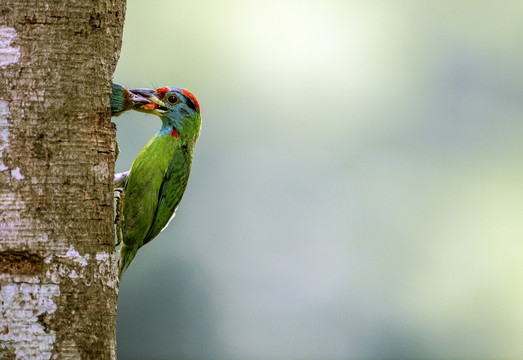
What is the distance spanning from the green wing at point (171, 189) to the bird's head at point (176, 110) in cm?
13

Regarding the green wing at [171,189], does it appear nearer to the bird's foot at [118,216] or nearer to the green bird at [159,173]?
the green bird at [159,173]

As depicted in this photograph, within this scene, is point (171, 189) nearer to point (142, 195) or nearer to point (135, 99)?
point (142, 195)

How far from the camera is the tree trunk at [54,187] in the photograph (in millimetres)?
3182

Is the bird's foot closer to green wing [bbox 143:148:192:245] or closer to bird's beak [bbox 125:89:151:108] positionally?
green wing [bbox 143:148:192:245]

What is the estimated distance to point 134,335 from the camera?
1084 centimetres

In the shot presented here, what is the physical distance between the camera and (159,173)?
4.89 metres

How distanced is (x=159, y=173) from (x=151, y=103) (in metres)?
0.42

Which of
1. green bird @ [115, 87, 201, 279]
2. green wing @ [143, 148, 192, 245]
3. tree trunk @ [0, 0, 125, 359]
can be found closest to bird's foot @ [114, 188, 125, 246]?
green bird @ [115, 87, 201, 279]

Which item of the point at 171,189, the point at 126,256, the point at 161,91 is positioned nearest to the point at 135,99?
the point at 161,91

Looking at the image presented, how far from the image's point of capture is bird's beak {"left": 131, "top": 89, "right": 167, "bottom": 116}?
4.79 meters

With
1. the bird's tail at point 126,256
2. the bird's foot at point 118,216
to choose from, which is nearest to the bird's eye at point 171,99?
the bird's foot at point 118,216

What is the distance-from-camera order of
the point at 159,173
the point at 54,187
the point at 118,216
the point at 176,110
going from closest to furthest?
1. the point at 54,187
2. the point at 118,216
3. the point at 159,173
4. the point at 176,110

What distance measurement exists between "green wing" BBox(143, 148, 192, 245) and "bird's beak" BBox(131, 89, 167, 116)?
0.88 ft

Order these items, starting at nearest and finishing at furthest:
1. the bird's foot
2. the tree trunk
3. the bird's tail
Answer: the tree trunk
the bird's foot
the bird's tail
